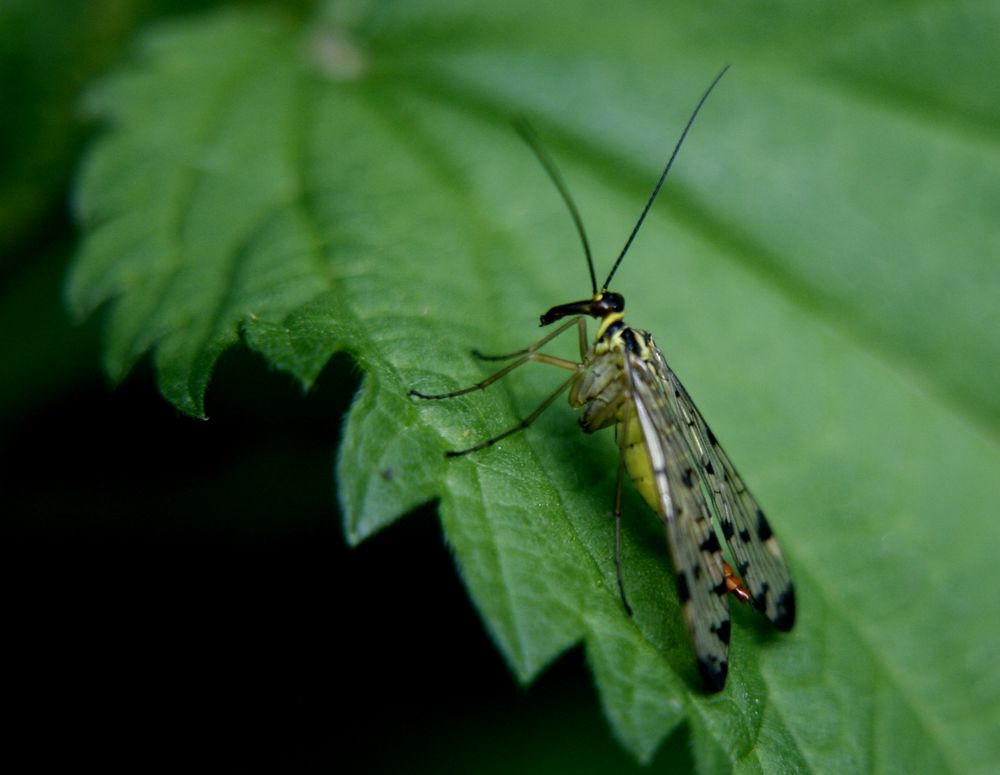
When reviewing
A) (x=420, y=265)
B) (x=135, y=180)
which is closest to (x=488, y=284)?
(x=420, y=265)

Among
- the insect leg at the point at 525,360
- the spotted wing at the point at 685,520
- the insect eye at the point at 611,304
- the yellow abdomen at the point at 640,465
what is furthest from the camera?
the insect eye at the point at 611,304

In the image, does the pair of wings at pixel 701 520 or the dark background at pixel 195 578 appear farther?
the dark background at pixel 195 578

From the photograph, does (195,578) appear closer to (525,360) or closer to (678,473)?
(525,360)

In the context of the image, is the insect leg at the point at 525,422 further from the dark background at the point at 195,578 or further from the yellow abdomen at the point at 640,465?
the dark background at the point at 195,578

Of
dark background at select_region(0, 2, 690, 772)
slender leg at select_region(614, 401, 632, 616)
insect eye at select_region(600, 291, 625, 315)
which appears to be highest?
insect eye at select_region(600, 291, 625, 315)

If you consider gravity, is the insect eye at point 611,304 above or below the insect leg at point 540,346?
above

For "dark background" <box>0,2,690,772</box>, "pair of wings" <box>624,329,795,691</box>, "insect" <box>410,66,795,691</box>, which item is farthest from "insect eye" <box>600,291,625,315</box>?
"dark background" <box>0,2,690,772</box>

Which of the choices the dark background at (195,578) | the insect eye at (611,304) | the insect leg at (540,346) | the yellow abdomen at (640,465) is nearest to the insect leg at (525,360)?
the insect leg at (540,346)

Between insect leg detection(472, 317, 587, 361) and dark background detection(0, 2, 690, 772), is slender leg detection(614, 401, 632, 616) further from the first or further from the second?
dark background detection(0, 2, 690, 772)
